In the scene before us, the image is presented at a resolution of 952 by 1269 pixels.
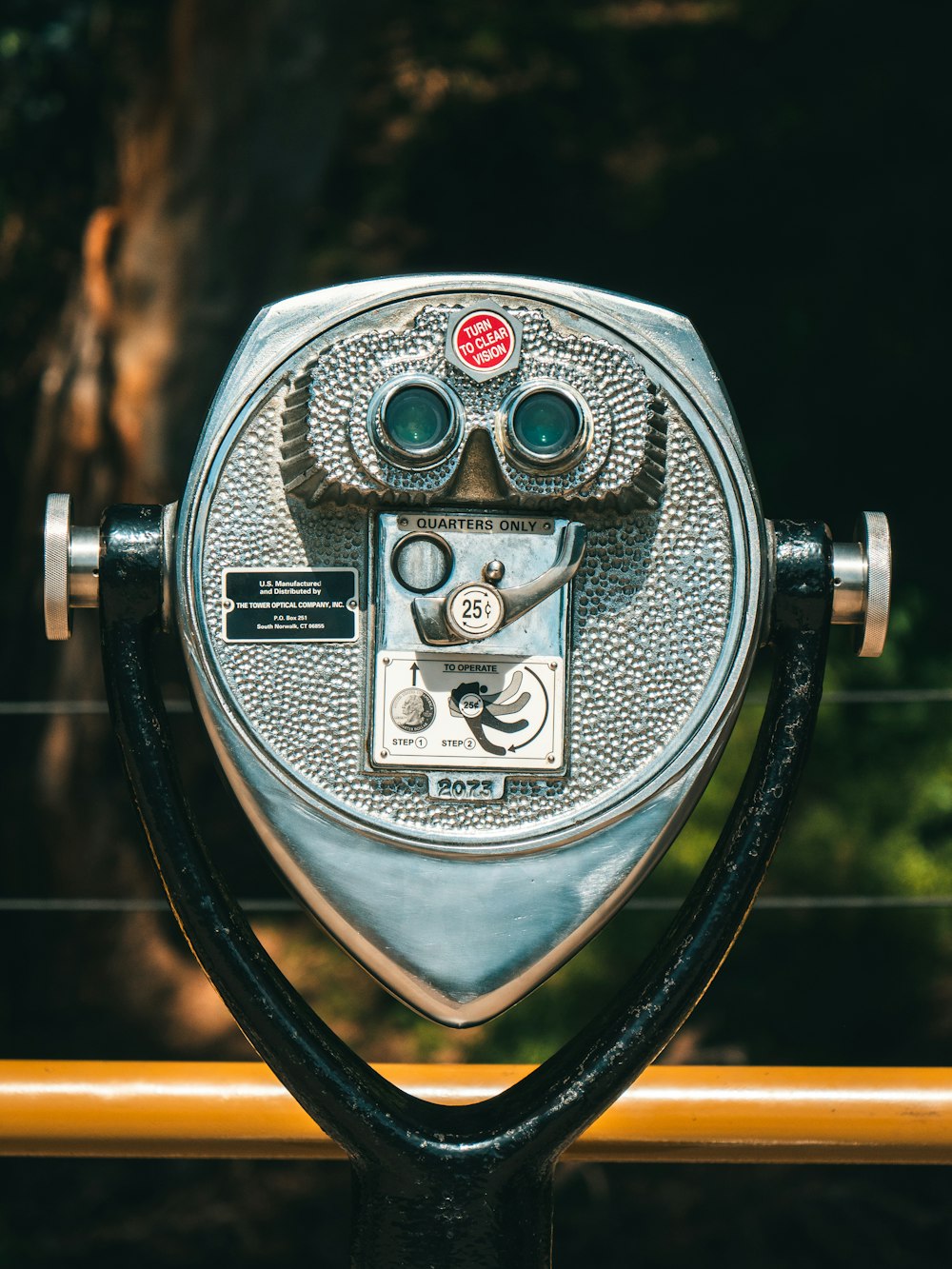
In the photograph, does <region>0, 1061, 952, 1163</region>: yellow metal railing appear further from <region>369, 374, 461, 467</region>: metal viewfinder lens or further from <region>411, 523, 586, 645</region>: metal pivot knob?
<region>369, 374, 461, 467</region>: metal viewfinder lens

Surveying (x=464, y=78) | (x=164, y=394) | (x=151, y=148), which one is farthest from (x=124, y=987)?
(x=464, y=78)

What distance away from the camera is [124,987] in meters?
3.10

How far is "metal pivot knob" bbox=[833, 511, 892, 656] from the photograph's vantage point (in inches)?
43.6

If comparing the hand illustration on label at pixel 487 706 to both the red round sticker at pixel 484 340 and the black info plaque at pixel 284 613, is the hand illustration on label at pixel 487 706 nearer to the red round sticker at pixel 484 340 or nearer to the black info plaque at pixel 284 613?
the black info plaque at pixel 284 613

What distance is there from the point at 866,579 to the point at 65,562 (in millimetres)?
607

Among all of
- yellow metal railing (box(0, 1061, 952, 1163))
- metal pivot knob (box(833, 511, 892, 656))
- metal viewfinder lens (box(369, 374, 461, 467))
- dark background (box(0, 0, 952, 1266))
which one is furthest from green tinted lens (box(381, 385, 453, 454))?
dark background (box(0, 0, 952, 1266))

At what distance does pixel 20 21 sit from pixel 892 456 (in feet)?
7.91

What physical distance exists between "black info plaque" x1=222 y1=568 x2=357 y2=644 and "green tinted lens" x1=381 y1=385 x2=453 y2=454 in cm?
12

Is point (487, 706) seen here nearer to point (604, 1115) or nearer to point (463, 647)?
point (463, 647)

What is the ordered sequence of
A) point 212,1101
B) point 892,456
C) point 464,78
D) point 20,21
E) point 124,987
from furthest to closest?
1. point 464,78
2. point 892,456
3. point 20,21
4. point 124,987
5. point 212,1101

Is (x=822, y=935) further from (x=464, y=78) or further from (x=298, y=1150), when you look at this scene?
(x=464, y=78)

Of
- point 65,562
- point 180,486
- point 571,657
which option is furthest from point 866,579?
point 180,486

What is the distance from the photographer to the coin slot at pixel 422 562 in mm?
1057

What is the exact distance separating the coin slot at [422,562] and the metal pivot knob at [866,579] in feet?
0.99
